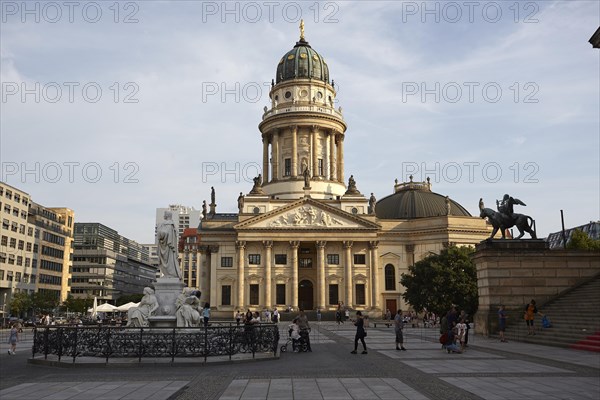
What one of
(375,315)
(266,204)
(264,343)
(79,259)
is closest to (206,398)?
(264,343)

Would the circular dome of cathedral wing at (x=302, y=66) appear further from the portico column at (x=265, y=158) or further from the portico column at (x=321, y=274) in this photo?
the portico column at (x=321, y=274)

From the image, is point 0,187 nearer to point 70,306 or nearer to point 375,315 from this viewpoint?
point 70,306

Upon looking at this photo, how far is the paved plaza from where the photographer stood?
12.7m

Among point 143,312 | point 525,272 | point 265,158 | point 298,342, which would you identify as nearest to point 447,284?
point 525,272

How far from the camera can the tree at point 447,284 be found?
51312 mm

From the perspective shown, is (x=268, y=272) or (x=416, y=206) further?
(x=416, y=206)

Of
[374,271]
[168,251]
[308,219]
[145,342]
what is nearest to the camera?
[145,342]

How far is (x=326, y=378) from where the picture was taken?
1538 cm

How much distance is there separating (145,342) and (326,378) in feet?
21.8

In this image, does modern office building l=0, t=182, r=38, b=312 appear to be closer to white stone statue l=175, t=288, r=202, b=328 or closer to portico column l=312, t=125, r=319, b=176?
portico column l=312, t=125, r=319, b=176

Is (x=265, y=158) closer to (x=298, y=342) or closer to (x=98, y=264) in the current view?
(x=98, y=264)

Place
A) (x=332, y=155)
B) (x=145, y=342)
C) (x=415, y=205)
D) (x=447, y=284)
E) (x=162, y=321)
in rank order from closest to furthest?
(x=145, y=342) < (x=162, y=321) < (x=447, y=284) < (x=415, y=205) < (x=332, y=155)

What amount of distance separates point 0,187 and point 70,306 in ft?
71.7

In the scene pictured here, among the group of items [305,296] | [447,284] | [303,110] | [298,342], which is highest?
[303,110]
